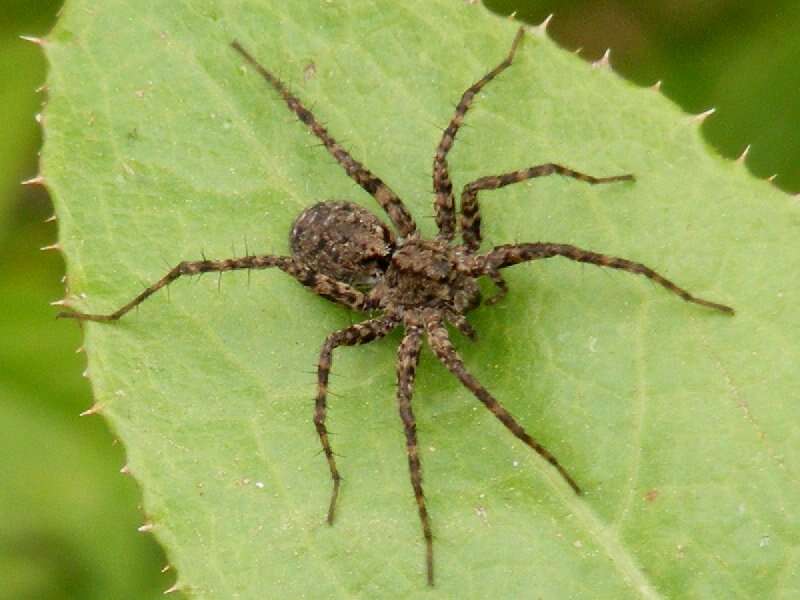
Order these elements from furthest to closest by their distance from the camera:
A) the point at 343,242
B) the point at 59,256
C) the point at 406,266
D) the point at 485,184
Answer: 1. the point at 59,256
2. the point at 406,266
3. the point at 343,242
4. the point at 485,184

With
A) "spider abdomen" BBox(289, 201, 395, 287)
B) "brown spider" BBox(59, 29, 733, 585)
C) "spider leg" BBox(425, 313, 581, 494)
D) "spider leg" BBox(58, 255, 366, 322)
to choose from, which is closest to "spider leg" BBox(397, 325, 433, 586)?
"brown spider" BBox(59, 29, 733, 585)

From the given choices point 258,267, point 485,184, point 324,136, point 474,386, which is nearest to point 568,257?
point 485,184

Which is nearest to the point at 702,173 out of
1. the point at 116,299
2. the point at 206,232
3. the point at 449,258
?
the point at 449,258

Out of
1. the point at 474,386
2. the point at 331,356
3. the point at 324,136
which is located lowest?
the point at 331,356

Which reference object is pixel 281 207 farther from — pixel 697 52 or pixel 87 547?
pixel 697 52

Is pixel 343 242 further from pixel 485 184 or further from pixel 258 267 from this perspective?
pixel 485 184

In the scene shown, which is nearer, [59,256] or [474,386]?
[474,386]

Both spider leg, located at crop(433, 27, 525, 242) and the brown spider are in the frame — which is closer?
the brown spider

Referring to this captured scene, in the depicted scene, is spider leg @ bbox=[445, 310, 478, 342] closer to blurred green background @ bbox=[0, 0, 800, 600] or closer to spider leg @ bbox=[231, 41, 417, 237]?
spider leg @ bbox=[231, 41, 417, 237]
